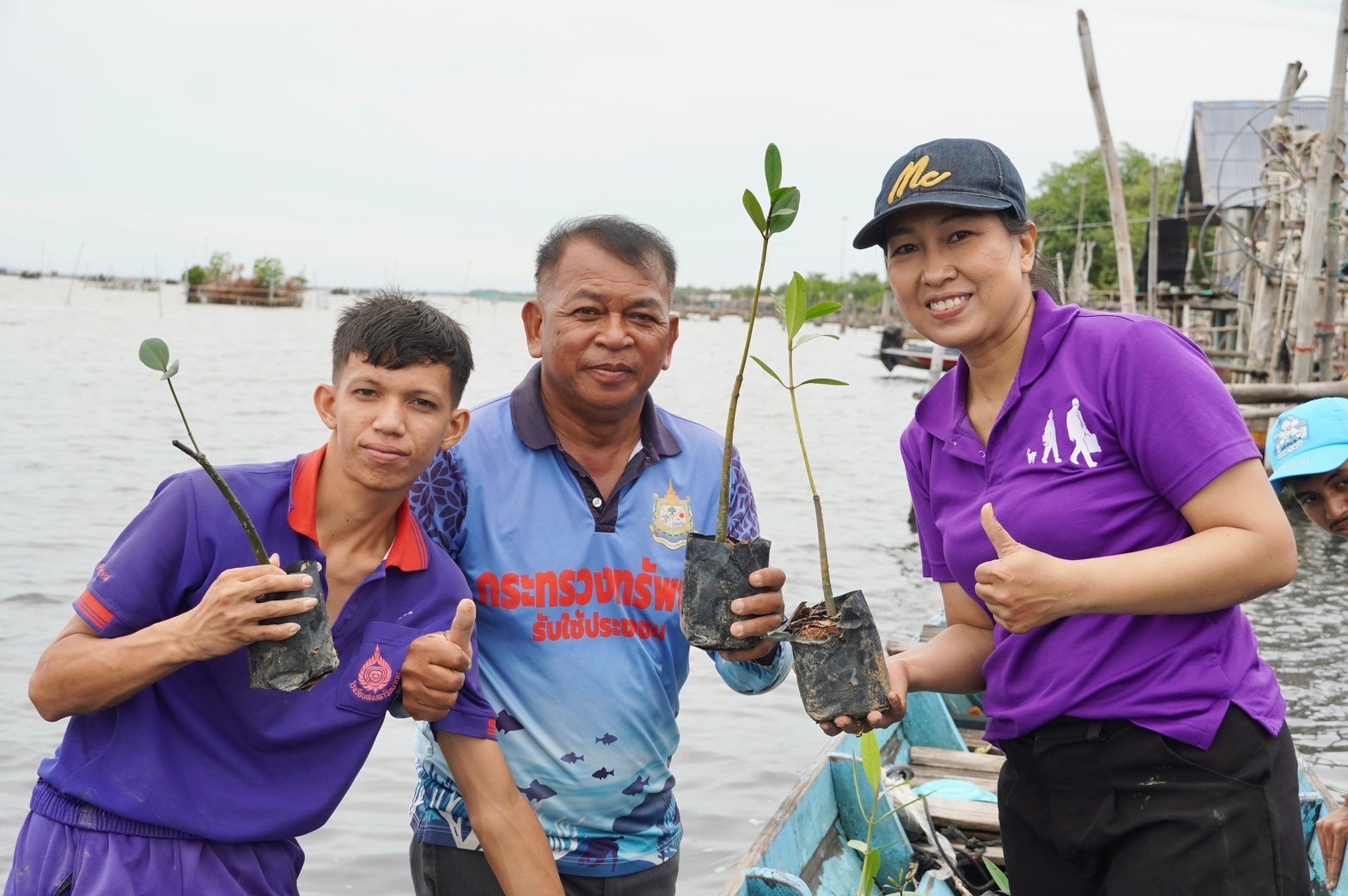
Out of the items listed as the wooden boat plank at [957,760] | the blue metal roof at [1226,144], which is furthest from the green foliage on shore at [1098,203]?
the wooden boat plank at [957,760]

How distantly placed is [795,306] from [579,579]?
680 millimetres

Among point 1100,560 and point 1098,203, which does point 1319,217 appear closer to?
point 1100,560

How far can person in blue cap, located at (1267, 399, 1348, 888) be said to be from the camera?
2.33 metres

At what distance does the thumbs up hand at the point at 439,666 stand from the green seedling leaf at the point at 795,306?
75 centimetres

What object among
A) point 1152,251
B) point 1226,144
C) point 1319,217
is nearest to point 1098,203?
point 1226,144

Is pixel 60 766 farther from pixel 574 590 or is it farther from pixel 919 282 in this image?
pixel 919 282

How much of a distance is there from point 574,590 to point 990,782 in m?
3.09

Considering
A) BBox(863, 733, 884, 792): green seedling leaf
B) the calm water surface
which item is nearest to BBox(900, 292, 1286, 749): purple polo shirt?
BBox(863, 733, 884, 792): green seedling leaf

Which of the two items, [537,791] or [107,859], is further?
[537,791]

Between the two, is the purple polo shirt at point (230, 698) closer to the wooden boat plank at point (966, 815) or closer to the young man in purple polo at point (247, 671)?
the young man in purple polo at point (247, 671)

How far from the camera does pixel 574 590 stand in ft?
7.29

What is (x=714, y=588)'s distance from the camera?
77.9 inches

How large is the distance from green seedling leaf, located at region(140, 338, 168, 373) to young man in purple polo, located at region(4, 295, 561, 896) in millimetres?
226

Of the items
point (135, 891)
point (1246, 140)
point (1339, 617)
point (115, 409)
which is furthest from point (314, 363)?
point (135, 891)
